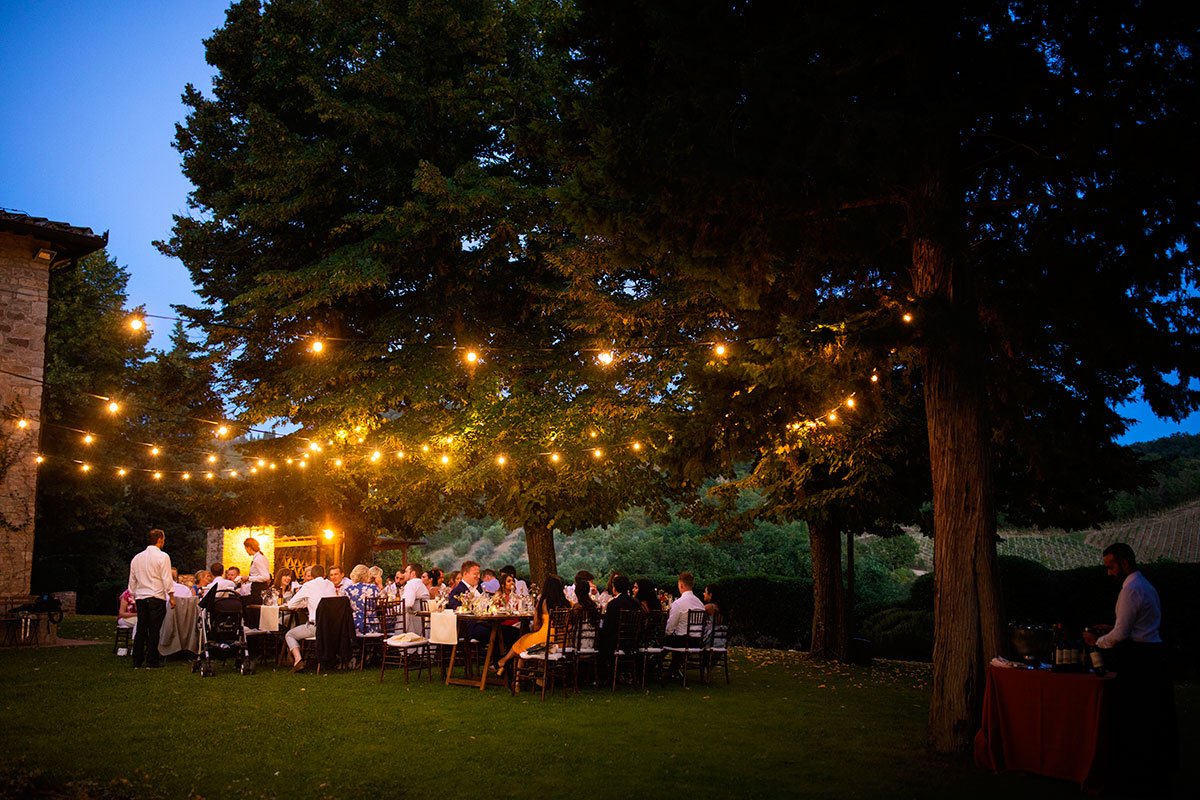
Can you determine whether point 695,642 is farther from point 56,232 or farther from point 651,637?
point 56,232

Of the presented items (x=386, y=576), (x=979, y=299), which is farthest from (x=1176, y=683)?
(x=386, y=576)

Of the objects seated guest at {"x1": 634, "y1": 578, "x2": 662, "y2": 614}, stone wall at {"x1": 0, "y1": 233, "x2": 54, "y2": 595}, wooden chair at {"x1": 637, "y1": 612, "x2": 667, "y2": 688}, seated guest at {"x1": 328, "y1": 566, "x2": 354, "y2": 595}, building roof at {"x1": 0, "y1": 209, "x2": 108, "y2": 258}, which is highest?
building roof at {"x1": 0, "y1": 209, "x2": 108, "y2": 258}

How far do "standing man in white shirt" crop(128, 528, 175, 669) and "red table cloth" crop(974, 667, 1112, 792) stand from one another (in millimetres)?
10698

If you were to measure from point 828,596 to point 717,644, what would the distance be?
162 inches

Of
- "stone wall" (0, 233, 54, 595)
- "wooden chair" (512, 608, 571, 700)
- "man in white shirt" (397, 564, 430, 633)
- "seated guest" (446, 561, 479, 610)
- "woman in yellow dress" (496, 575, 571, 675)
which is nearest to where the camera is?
"wooden chair" (512, 608, 571, 700)

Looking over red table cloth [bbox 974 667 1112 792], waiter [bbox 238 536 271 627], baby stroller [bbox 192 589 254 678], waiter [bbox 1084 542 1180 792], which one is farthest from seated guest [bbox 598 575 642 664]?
waiter [bbox 1084 542 1180 792]

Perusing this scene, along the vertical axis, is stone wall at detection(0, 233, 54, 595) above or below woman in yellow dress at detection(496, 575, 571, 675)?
above

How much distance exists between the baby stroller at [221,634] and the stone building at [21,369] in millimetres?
5479

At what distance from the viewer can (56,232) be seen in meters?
15.9

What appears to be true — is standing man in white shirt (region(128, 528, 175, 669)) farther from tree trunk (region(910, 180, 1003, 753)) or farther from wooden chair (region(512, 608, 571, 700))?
tree trunk (region(910, 180, 1003, 753))

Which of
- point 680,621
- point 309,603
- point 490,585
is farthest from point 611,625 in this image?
point 309,603

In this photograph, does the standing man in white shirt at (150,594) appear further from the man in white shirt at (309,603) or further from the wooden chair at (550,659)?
the wooden chair at (550,659)

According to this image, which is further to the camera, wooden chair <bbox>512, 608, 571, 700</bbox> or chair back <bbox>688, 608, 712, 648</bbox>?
chair back <bbox>688, 608, 712, 648</bbox>

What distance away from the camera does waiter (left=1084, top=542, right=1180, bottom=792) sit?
5.74 meters
